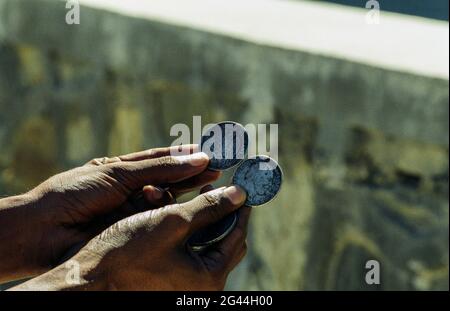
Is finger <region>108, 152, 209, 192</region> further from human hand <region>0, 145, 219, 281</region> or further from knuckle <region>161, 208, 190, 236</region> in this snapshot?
knuckle <region>161, 208, 190, 236</region>

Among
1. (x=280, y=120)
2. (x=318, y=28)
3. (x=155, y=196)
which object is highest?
(x=318, y=28)

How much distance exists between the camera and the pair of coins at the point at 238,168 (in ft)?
7.13

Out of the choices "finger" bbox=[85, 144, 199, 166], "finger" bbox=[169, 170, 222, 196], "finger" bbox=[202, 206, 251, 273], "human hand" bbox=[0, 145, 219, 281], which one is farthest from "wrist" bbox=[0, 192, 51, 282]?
"finger" bbox=[202, 206, 251, 273]

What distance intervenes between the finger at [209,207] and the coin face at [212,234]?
0.02 meters

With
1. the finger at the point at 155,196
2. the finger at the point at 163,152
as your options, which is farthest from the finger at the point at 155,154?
the finger at the point at 155,196

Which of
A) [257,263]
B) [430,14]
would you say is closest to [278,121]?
[257,263]

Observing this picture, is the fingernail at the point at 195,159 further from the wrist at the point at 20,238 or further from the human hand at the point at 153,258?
the wrist at the point at 20,238

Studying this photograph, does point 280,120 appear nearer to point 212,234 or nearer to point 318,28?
point 318,28

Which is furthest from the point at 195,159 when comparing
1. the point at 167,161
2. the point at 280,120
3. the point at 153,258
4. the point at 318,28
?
the point at 318,28

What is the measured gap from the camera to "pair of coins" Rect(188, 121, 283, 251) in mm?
2172

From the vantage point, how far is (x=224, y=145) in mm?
2408

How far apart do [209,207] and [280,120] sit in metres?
0.97

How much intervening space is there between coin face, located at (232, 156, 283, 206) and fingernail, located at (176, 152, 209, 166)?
77 mm
